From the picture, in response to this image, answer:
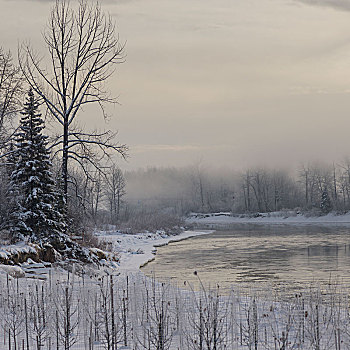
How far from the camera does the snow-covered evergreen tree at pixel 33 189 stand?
60.8 feet

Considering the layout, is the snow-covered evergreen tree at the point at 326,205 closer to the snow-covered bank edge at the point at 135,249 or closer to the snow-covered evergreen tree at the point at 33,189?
the snow-covered bank edge at the point at 135,249

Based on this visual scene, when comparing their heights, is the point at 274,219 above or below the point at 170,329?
below

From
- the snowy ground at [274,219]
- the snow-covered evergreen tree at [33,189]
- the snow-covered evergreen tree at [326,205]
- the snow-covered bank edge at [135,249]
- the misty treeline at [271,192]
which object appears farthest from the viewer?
the misty treeline at [271,192]

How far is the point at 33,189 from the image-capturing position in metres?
18.7

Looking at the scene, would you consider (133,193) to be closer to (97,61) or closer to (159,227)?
(159,227)

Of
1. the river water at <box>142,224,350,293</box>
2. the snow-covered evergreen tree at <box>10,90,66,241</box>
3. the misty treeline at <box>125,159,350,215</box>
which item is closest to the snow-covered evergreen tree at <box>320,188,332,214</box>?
the misty treeline at <box>125,159,350,215</box>

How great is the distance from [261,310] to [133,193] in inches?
5202

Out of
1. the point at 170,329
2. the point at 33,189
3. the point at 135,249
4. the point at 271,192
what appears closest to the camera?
the point at 170,329

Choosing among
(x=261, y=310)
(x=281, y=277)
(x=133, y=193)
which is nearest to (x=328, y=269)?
(x=281, y=277)

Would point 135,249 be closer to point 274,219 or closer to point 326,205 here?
point 326,205

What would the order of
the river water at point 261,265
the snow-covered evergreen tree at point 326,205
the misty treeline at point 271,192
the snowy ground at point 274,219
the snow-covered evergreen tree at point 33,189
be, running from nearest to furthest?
the river water at point 261,265 → the snow-covered evergreen tree at point 33,189 → the snowy ground at point 274,219 → the snow-covered evergreen tree at point 326,205 → the misty treeline at point 271,192

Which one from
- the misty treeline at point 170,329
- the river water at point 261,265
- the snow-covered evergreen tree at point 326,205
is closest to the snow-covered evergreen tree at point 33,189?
the river water at point 261,265

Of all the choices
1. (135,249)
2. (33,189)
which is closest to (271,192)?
(135,249)

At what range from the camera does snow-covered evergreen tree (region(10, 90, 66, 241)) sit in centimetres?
1853
